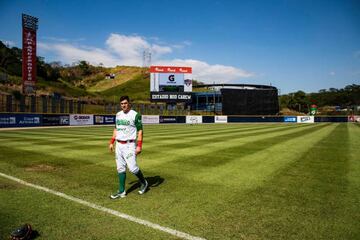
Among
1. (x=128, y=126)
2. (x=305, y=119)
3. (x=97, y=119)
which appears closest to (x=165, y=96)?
(x=97, y=119)

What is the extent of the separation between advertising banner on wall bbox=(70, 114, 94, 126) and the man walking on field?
112 ft

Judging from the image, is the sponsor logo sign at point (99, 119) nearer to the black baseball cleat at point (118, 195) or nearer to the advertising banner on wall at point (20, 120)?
the advertising banner on wall at point (20, 120)

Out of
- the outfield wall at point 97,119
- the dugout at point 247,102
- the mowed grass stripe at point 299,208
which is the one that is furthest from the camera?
the dugout at point 247,102

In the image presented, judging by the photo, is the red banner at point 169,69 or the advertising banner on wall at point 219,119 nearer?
the red banner at point 169,69

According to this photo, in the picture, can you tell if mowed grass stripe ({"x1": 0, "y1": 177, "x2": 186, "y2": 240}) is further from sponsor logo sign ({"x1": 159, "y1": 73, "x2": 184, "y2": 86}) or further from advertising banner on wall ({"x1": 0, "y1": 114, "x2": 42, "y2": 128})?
sponsor logo sign ({"x1": 159, "y1": 73, "x2": 184, "y2": 86})

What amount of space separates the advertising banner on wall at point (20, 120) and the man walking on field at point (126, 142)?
99.4ft

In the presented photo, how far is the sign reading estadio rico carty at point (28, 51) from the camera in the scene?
38656 mm

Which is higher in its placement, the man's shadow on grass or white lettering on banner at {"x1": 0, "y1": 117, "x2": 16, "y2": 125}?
white lettering on banner at {"x1": 0, "y1": 117, "x2": 16, "y2": 125}

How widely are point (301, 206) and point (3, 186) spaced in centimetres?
665

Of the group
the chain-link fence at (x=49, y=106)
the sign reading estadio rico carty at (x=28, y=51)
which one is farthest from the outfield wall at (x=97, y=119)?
the sign reading estadio rico carty at (x=28, y=51)

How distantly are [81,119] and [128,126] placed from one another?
34.9m

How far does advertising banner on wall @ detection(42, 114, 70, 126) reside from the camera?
3347 centimetres

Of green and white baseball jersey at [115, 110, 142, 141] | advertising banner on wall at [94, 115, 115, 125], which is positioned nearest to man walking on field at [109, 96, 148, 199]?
green and white baseball jersey at [115, 110, 142, 141]

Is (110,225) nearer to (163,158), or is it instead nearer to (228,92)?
(163,158)
